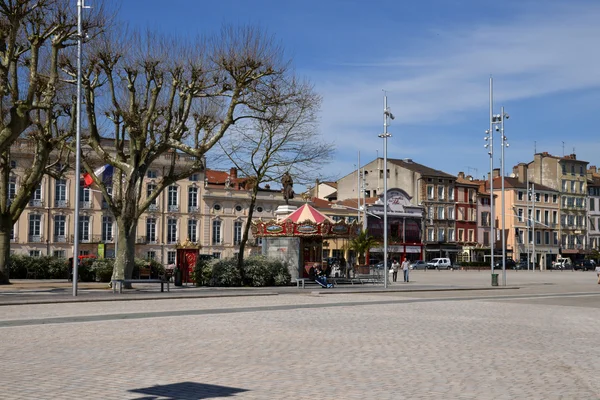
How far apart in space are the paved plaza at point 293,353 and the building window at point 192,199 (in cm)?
5770

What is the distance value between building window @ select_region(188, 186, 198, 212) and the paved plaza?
57697 millimetres

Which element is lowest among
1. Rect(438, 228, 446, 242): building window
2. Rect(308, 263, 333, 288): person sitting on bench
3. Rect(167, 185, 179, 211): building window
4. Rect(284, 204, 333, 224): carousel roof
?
Rect(308, 263, 333, 288): person sitting on bench

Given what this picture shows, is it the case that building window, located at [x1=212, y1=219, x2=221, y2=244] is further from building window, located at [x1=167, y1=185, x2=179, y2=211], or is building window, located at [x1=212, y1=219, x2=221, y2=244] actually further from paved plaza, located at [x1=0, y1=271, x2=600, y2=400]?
paved plaza, located at [x1=0, y1=271, x2=600, y2=400]

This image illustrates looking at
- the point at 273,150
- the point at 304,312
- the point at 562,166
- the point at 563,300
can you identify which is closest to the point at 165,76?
the point at 273,150

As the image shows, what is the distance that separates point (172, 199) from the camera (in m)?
79.1

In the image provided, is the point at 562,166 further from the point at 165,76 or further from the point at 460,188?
the point at 165,76

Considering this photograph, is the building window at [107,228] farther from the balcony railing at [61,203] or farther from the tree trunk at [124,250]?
the tree trunk at [124,250]

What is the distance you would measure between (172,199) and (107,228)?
732 centimetres

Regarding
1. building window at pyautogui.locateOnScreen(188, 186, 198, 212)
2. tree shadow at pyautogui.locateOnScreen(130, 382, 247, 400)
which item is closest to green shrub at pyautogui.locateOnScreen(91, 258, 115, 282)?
tree shadow at pyautogui.locateOnScreen(130, 382, 247, 400)

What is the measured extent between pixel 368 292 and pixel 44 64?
17482mm

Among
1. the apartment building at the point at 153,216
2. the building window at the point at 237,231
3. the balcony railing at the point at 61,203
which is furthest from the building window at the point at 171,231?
the balcony railing at the point at 61,203

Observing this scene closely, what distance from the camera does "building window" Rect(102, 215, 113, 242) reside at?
75025mm

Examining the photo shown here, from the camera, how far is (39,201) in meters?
71.3

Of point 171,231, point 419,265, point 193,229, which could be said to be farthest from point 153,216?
point 419,265
